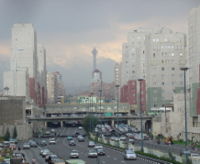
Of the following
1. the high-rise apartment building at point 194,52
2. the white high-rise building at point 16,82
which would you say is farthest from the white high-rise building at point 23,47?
the high-rise apartment building at point 194,52

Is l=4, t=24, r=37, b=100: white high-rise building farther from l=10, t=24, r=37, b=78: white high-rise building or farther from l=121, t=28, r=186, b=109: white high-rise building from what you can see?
l=121, t=28, r=186, b=109: white high-rise building

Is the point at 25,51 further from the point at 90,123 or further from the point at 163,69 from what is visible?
the point at 90,123

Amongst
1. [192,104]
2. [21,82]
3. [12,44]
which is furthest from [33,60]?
[192,104]

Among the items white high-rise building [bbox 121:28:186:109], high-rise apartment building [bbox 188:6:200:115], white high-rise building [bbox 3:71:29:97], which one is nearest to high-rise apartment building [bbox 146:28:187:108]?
white high-rise building [bbox 121:28:186:109]

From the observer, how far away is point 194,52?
3856 inches

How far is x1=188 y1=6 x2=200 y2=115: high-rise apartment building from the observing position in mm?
92244

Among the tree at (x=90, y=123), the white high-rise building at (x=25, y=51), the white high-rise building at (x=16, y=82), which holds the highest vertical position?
the white high-rise building at (x=25, y=51)

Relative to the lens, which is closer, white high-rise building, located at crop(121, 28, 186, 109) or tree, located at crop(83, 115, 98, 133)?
tree, located at crop(83, 115, 98, 133)

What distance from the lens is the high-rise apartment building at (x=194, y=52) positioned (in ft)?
303

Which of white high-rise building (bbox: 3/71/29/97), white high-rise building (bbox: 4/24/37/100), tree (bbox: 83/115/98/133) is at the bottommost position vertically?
tree (bbox: 83/115/98/133)

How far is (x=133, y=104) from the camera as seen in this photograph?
19075cm

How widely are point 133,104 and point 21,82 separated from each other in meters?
47.6

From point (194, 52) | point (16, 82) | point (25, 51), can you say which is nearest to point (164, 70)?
point (16, 82)

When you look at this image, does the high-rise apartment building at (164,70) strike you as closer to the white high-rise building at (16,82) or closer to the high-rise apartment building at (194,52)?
the white high-rise building at (16,82)
